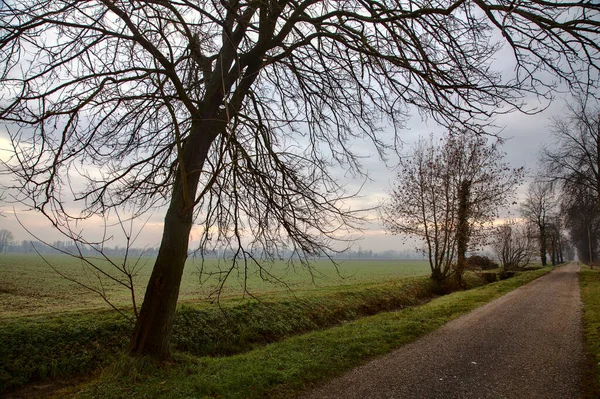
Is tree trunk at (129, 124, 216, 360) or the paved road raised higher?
tree trunk at (129, 124, 216, 360)

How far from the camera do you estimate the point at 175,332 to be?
27.3ft

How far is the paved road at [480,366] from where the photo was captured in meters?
4.96

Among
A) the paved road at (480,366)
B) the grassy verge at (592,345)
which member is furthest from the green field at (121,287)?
the grassy verge at (592,345)

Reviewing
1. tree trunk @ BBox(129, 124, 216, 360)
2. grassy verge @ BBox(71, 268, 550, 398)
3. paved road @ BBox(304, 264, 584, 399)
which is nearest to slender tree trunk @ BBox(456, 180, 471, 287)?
paved road @ BBox(304, 264, 584, 399)

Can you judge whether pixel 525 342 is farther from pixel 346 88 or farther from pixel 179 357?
pixel 179 357

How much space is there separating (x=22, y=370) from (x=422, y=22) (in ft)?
28.5

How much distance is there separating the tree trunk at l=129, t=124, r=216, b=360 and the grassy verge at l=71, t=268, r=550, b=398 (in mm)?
328

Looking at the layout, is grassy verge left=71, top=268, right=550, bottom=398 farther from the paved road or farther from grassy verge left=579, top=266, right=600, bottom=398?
grassy verge left=579, top=266, right=600, bottom=398

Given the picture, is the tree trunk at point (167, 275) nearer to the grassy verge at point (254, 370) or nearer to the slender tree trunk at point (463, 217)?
the grassy verge at point (254, 370)

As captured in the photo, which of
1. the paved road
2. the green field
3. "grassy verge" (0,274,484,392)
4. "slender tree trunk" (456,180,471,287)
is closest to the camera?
the paved road

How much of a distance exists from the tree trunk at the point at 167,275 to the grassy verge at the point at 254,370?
12.9 inches

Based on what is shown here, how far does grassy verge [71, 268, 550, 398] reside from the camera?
4992 millimetres

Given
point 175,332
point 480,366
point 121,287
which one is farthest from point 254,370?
point 121,287

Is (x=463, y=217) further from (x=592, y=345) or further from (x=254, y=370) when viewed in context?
(x=254, y=370)
